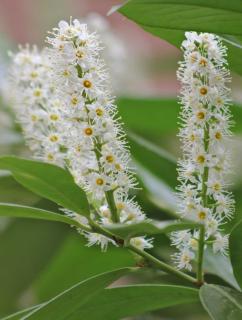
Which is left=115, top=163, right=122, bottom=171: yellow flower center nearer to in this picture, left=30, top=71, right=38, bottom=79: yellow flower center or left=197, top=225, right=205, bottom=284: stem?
left=197, top=225, right=205, bottom=284: stem

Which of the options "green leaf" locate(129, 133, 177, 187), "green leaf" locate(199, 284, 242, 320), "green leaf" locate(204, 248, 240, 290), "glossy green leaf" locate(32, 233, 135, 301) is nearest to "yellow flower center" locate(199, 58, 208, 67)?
"green leaf" locate(199, 284, 242, 320)

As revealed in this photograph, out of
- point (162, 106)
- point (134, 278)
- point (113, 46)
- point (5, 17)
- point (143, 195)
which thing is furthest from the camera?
point (5, 17)

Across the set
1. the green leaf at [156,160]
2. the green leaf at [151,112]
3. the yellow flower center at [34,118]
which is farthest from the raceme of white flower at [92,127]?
Result: the green leaf at [151,112]

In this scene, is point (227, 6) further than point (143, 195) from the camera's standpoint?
No

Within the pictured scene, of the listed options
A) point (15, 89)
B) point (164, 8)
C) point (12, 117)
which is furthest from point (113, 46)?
point (164, 8)

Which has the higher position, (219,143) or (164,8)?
(164,8)

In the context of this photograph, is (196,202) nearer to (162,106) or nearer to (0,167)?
(0,167)

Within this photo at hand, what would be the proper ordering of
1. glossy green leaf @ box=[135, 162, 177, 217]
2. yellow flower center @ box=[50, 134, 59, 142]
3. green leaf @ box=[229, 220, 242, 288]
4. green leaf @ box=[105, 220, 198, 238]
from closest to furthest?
green leaf @ box=[105, 220, 198, 238] < green leaf @ box=[229, 220, 242, 288] < yellow flower center @ box=[50, 134, 59, 142] < glossy green leaf @ box=[135, 162, 177, 217]

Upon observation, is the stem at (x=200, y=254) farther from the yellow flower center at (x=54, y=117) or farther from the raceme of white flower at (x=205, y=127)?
the yellow flower center at (x=54, y=117)
